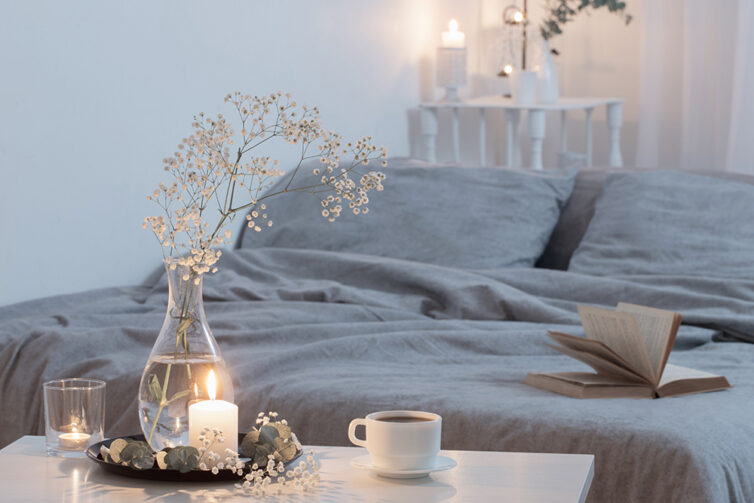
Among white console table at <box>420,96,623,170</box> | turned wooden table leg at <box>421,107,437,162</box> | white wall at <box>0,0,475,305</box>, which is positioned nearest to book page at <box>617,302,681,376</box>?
white wall at <box>0,0,475,305</box>

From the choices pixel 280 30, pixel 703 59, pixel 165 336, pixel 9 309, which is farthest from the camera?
pixel 703 59

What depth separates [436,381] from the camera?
5.19ft

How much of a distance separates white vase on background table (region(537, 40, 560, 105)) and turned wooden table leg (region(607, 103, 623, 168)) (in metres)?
0.24

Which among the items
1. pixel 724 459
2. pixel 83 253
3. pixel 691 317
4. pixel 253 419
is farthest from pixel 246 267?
pixel 724 459

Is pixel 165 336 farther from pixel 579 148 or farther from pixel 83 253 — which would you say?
pixel 579 148

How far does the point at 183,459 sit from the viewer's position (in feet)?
3.00

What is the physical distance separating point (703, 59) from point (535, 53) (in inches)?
24.2

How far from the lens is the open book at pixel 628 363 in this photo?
4.83ft

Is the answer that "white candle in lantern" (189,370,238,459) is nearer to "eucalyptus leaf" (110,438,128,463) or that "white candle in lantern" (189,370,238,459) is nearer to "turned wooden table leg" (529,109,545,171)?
"eucalyptus leaf" (110,438,128,463)

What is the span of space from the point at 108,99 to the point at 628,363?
126cm

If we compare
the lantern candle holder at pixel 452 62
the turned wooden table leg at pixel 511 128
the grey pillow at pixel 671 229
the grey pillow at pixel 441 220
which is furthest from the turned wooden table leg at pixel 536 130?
the grey pillow at pixel 671 229

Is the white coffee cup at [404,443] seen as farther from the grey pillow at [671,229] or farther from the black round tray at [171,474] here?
the grey pillow at [671,229]

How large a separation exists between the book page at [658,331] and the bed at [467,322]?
0.07m

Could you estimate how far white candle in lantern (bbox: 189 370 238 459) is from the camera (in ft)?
3.07
